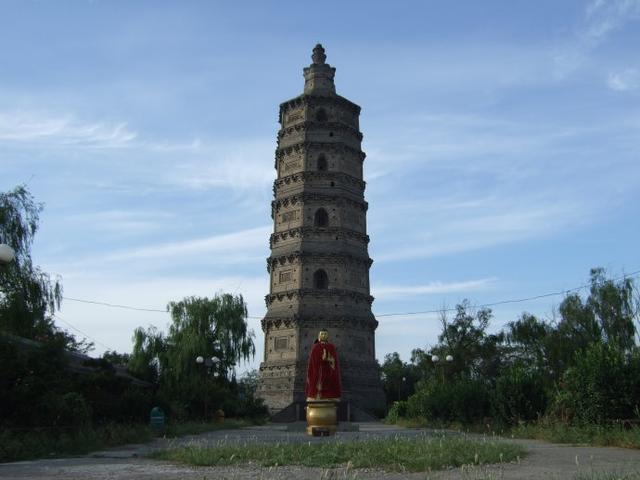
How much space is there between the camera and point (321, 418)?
1508 cm

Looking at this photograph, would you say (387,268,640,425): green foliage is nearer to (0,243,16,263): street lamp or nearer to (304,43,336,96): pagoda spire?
(0,243,16,263): street lamp

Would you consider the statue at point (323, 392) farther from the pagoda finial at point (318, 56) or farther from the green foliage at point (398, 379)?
the green foliage at point (398, 379)

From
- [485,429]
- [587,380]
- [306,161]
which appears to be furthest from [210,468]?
[306,161]

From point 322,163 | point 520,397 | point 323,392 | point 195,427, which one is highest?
point 322,163

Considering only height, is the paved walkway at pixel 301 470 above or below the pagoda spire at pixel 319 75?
below

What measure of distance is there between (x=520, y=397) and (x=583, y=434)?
16.4 feet

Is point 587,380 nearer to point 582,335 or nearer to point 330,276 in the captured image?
point 582,335

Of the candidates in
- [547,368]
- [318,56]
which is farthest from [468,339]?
[318,56]

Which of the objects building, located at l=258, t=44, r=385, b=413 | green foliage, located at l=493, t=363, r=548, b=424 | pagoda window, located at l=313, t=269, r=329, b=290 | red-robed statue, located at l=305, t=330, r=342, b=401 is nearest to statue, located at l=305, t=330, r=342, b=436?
red-robed statue, located at l=305, t=330, r=342, b=401

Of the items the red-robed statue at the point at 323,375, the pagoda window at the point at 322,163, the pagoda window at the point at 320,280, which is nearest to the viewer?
the red-robed statue at the point at 323,375

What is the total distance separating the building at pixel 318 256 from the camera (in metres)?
38.3

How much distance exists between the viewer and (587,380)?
1460 centimetres

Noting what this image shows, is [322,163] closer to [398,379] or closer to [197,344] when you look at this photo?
[197,344]

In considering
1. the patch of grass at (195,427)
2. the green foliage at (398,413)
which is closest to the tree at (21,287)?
the patch of grass at (195,427)
